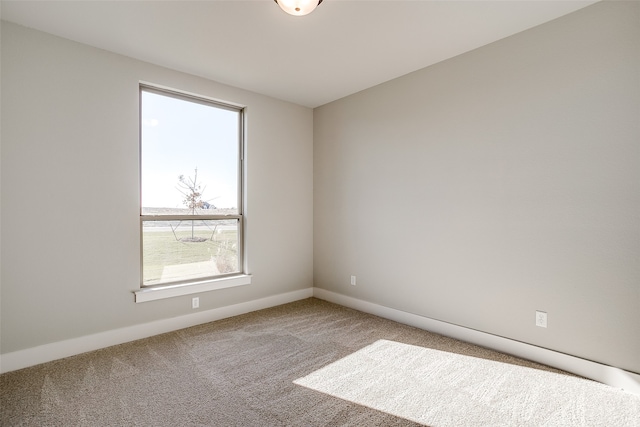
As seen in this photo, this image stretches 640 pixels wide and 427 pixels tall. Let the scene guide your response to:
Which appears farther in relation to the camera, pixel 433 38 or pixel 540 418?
pixel 433 38

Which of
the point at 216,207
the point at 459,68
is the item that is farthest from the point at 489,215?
the point at 216,207

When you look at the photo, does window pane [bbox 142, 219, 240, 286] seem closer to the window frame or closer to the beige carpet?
the window frame

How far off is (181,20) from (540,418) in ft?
12.0

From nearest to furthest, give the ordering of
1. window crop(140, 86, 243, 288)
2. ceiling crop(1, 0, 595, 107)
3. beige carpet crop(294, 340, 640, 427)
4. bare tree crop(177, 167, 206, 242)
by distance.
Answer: beige carpet crop(294, 340, 640, 427), ceiling crop(1, 0, 595, 107), window crop(140, 86, 243, 288), bare tree crop(177, 167, 206, 242)

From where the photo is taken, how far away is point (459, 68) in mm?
2941

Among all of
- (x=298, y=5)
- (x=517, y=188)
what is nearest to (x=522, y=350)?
(x=517, y=188)

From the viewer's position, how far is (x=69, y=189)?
8.66 ft

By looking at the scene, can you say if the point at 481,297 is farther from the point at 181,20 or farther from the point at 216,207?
the point at 181,20

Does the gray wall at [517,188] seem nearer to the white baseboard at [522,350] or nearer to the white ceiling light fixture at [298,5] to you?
the white baseboard at [522,350]

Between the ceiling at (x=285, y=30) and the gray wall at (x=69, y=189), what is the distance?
28 cm

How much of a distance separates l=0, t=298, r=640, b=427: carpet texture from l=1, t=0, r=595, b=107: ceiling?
106 inches

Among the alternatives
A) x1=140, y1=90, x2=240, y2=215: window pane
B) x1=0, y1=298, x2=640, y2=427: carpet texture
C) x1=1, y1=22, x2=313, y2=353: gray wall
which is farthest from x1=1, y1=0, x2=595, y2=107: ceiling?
x1=0, y1=298, x2=640, y2=427: carpet texture

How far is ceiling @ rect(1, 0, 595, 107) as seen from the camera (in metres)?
2.22

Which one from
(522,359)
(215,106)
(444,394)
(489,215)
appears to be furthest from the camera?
(215,106)
